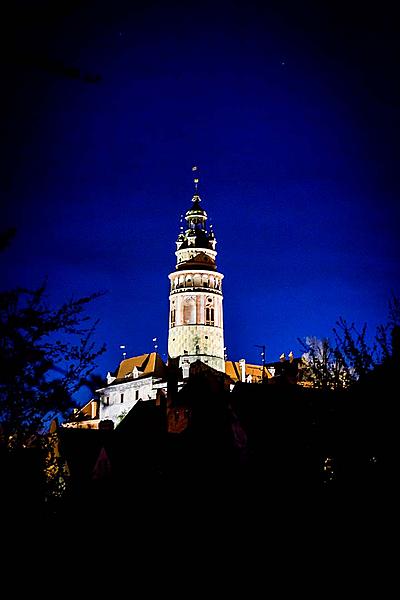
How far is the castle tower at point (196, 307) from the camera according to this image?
96438 mm

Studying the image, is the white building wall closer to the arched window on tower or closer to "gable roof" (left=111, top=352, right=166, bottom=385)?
"gable roof" (left=111, top=352, right=166, bottom=385)

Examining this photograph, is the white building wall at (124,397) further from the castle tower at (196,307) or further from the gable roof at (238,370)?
the gable roof at (238,370)

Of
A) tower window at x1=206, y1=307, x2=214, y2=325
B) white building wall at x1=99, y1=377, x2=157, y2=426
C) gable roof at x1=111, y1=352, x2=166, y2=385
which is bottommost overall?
white building wall at x1=99, y1=377, x2=157, y2=426

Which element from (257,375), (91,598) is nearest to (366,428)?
(91,598)

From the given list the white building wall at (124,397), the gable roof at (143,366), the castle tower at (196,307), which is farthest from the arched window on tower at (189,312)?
the white building wall at (124,397)

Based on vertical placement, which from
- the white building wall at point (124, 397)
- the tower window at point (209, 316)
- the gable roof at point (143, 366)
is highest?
the tower window at point (209, 316)

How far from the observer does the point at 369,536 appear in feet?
64.8

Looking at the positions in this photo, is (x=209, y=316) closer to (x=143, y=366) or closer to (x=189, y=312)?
(x=189, y=312)

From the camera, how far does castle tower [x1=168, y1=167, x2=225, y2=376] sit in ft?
316

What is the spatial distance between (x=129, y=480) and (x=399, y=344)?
41.9 ft

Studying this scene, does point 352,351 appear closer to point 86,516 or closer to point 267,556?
point 267,556

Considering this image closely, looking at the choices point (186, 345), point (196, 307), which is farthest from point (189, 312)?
point (186, 345)

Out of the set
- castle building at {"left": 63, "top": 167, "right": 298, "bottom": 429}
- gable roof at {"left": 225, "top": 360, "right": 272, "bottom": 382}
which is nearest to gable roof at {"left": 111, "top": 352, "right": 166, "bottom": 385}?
castle building at {"left": 63, "top": 167, "right": 298, "bottom": 429}

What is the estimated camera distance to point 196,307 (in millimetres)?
99312
